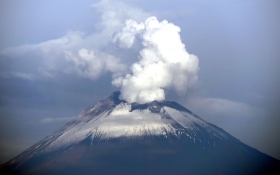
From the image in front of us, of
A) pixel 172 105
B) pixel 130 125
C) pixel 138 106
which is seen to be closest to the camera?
pixel 130 125

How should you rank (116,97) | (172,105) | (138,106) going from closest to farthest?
(138,106)
(116,97)
(172,105)

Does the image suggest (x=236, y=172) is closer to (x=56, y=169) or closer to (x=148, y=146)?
(x=148, y=146)

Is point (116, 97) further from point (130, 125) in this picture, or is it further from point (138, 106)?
point (130, 125)

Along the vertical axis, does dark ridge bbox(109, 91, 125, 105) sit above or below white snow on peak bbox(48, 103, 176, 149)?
above

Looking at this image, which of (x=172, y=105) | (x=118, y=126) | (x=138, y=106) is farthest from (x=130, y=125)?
(x=172, y=105)

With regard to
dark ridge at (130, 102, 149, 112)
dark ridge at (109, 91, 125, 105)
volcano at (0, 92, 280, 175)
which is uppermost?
dark ridge at (109, 91, 125, 105)

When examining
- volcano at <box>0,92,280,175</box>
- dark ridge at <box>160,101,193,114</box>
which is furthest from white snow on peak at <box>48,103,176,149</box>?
dark ridge at <box>160,101,193,114</box>

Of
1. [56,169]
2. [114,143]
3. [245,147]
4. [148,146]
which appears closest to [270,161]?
[245,147]

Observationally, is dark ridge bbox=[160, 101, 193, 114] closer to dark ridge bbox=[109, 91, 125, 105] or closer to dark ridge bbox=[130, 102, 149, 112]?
dark ridge bbox=[130, 102, 149, 112]

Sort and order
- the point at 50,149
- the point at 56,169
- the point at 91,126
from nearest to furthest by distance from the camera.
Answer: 1. the point at 56,169
2. the point at 50,149
3. the point at 91,126
